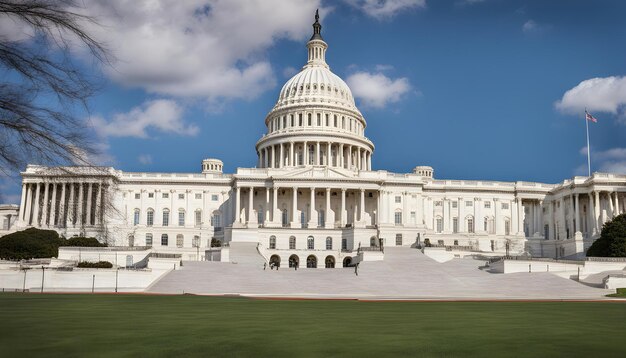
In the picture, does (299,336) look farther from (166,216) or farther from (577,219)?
(166,216)

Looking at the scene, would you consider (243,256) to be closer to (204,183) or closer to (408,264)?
(408,264)

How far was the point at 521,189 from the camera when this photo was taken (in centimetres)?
12631

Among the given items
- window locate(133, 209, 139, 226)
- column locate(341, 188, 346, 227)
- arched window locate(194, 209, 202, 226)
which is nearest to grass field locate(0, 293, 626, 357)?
column locate(341, 188, 346, 227)

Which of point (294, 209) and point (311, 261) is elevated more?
point (294, 209)

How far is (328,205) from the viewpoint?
111750 millimetres

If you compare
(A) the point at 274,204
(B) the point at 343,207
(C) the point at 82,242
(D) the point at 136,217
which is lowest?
(C) the point at 82,242

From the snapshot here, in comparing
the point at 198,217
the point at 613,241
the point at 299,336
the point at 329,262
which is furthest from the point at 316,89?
the point at 299,336

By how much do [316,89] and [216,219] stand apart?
1412 inches

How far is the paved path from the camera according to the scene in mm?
58719

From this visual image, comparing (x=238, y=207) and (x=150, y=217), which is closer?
(x=238, y=207)

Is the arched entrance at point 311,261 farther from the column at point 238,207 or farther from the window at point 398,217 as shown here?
the window at point 398,217

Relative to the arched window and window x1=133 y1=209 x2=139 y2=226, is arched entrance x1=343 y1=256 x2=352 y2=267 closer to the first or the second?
the arched window

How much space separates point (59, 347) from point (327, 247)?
3687 inches

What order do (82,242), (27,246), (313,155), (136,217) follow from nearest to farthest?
1. (27,246)
2. (82,242)
3. (136,217)
4. (313,155)
